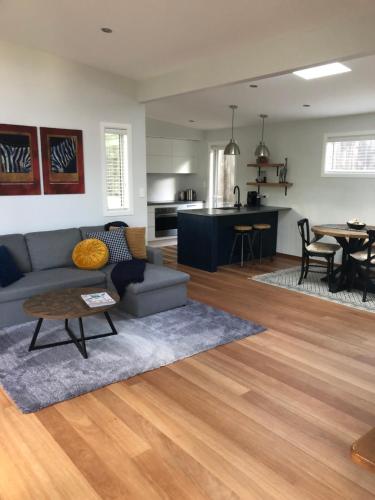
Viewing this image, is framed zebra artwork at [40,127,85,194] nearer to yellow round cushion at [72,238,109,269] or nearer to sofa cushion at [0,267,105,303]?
yellow round cushion at [72,238,109,269]

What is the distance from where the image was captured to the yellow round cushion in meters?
4.23

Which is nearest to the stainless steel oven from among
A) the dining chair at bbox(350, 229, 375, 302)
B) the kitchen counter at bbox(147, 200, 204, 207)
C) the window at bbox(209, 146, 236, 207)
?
the kitchen counter at bbox(147, 200, 204, 207)

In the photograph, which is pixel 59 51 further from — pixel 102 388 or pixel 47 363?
pixel 102 388

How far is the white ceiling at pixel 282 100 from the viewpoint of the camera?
Answer: 4289 millimetres

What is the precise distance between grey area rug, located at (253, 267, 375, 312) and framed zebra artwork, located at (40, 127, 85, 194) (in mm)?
2766

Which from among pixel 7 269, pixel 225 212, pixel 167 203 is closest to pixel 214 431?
pixel 7 269

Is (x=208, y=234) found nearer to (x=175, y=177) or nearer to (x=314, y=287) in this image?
(x=314, y=287)

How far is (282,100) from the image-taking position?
528 cm

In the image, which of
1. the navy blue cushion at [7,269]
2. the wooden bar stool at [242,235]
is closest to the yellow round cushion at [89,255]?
the navy blue cushion at [7,269]

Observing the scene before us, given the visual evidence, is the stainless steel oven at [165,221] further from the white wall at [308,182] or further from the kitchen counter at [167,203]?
the white wall at [308,182]

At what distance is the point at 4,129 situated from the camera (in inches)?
161

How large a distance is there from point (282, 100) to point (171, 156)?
3266 mm

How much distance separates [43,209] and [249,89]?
9.47ft

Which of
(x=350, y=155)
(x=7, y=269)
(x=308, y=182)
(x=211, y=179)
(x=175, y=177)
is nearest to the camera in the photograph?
(x=7, y=269)
